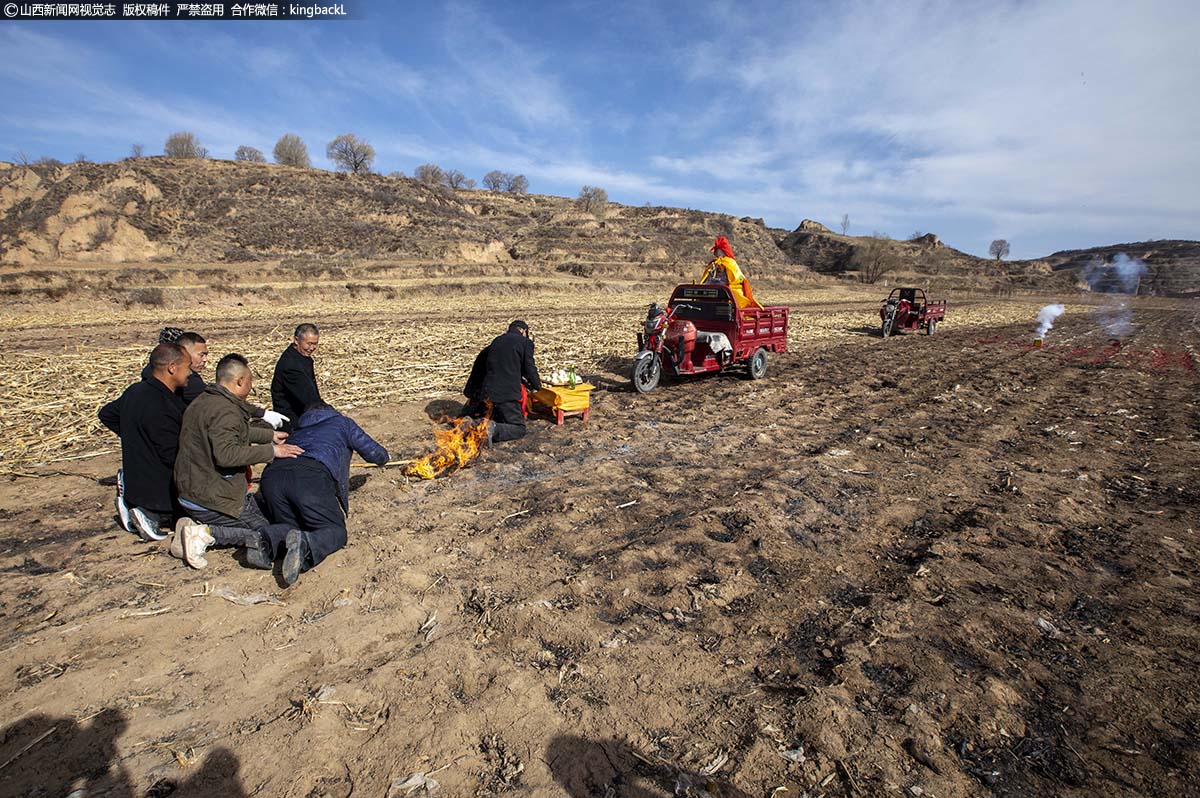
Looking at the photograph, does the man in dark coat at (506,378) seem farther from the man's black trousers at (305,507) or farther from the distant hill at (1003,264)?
the distant hill at (1003,264)

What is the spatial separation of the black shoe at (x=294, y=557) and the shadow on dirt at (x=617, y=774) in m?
2.42

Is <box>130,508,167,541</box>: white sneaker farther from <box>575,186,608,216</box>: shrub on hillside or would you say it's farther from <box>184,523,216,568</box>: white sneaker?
<box>575,186,608,216</box>: shrub on hillside

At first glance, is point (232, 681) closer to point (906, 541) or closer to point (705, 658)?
point (705, 658)

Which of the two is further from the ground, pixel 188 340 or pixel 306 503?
pixel 188 340

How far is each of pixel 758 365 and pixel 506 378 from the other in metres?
6.21

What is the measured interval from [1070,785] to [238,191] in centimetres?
5333

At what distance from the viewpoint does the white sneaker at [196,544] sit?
14.0ft

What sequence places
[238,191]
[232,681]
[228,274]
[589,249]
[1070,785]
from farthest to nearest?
[589,249]
[238,191]
[228,274]
[232,681]
[1070,785]

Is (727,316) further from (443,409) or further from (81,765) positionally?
(81,765)

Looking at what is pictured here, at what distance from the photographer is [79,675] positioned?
10.4 ft

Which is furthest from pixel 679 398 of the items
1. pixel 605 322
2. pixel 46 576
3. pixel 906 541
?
pixel 605 322

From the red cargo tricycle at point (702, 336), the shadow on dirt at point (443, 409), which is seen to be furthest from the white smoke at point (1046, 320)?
the shadow on dirt at point (443, 409)

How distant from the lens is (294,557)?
403cm

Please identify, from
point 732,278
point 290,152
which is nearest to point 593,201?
point 290,152
